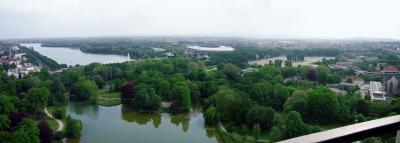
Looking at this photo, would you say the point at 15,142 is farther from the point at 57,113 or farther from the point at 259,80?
the point at 259,80

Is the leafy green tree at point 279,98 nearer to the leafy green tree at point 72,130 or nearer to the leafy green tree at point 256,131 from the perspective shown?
the leafy green tree at point 256,131

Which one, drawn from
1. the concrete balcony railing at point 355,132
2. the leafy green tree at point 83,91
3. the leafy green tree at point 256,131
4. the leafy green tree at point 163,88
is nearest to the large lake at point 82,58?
the leafy green tree at point 83,91

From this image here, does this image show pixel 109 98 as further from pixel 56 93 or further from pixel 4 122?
pixel 4 122

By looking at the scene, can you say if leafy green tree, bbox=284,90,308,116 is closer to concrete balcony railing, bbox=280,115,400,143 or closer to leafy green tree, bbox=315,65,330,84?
leafy green tree, bbox=315,65,330,84

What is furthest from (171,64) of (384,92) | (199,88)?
(384,92)

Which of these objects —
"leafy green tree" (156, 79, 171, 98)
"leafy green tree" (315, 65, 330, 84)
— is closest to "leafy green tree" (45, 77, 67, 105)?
"leafy green tree" (156, 79, 171, 98)

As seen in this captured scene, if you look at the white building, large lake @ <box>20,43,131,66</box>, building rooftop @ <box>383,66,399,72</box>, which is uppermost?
building rooftop @ <box>383,66,399,72</box>
